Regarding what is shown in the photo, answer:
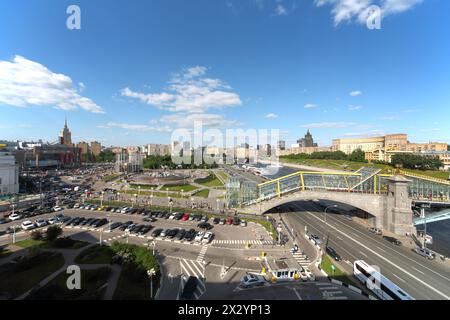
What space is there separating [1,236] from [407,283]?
54.8m

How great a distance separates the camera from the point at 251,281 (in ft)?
73.0

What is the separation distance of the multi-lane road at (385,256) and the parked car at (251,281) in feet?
36.9

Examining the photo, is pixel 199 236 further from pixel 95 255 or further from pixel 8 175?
pixel 8 175

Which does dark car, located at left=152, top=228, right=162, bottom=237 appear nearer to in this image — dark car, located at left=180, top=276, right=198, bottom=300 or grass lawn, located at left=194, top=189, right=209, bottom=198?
dark car, located at left=180, top=276, right=198, bottom=300

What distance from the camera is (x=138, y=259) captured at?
2470cm

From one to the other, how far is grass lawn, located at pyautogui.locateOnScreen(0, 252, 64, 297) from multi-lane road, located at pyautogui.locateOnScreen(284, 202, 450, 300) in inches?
1312

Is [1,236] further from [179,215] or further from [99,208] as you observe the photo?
[179,215]

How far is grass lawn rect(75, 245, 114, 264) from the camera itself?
26.2 metres

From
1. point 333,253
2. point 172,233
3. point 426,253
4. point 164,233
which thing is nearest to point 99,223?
point 164,233

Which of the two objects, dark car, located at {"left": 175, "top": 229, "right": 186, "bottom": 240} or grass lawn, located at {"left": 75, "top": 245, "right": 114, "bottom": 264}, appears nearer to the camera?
grass lawn, located at {"left": 75, "top": 245, "right": 114, "bottom": 264}

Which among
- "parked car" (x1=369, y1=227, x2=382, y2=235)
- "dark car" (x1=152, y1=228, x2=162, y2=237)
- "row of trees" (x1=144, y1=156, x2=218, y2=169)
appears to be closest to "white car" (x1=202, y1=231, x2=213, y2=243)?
"dark car" (x1=152, y1=228, x2=162, y2=237)

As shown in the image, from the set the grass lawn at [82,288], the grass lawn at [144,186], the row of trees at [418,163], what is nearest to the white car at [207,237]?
the grass lawn at [82,288]
